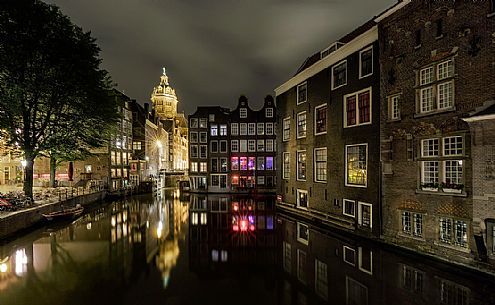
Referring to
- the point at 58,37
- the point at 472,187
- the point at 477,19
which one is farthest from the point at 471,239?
the point at 58,37

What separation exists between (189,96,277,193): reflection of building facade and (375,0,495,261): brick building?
34816mm

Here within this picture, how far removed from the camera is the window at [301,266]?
43.9ft

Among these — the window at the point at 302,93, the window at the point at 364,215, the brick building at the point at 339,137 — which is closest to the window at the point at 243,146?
the brick building at the point at 339,137

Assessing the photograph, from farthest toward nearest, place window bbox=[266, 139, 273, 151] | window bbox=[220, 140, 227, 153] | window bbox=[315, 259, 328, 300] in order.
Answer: window bbox=[220, 140, 227, 153]
window bbox=[266, 139, 273, 151]
window bbox=[315, 259, 328, 300]

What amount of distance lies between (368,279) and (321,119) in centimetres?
1583

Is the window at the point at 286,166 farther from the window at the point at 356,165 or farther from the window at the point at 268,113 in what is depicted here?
the window at the point at 268,113

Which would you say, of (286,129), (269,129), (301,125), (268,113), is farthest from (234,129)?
(301,125)

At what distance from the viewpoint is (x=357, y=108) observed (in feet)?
70.0

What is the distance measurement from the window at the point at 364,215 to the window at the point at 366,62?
901 cm

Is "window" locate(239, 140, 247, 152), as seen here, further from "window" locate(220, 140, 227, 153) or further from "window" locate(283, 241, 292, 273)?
"window" locate(283, 241, 292, 273)

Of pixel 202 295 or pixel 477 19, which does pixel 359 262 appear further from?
pixel 477 19

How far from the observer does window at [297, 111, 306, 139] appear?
2925 centimetres

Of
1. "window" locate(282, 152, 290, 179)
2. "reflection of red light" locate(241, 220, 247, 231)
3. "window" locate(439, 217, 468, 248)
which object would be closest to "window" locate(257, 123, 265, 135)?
"window" locate(282, 152, 290, 179)

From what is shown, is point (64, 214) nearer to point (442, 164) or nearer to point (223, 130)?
point (442, 164)
